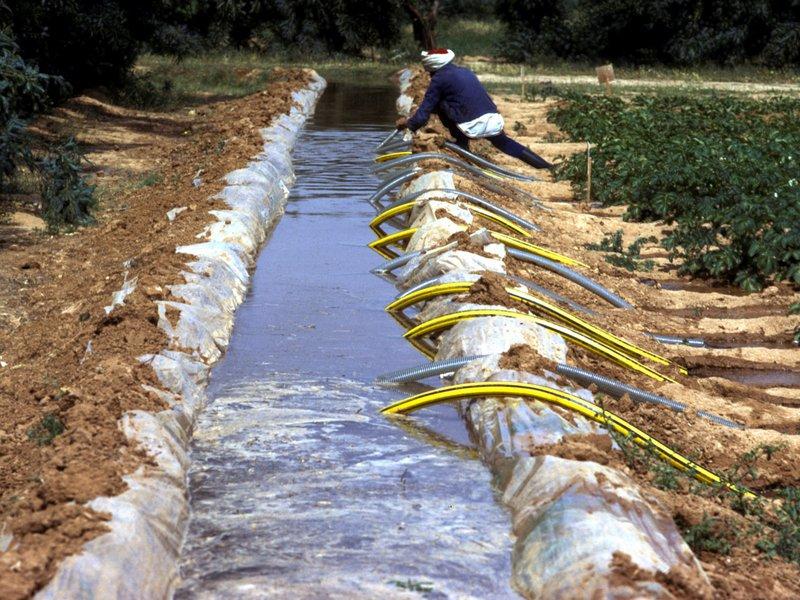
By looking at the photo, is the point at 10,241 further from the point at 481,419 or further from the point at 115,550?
the point at 115,550

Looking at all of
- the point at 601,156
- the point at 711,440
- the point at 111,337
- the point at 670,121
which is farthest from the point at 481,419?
the point at 670,121

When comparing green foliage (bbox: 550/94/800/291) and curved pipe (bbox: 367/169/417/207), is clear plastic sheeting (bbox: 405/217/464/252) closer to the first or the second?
green foliage (bbox: 550/94/800/291)

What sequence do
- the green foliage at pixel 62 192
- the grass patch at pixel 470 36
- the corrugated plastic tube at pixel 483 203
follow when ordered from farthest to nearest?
the grass patch at pixel 470 36, the green foliage at pixel 62 192, the corrugated plastic tube at pixel 483 203

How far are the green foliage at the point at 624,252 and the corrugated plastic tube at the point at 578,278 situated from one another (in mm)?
1168

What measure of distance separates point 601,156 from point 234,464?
348 inches

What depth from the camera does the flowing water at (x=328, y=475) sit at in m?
4.35

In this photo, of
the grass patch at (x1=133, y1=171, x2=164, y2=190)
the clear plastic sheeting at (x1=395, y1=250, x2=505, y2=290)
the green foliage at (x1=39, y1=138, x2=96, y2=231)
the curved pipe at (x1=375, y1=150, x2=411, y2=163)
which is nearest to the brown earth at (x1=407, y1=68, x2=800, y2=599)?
the clear plastic sheeting at (x1=395, y1=250, x2=505, y2=290)

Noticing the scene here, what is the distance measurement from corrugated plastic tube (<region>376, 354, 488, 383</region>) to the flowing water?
3.7 inches

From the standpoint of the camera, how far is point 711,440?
572 cm

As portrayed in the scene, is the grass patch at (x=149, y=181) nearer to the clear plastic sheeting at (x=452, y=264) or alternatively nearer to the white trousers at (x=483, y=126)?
the white trousers at (x=483, y=126)

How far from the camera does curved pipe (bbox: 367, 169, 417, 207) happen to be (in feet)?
37.3

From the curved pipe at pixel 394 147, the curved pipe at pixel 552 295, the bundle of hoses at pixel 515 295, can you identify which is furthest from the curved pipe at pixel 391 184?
the curved pipe at pixel 552 295

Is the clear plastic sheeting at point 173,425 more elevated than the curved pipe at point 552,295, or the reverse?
the clear plastic sheeting at point 173,425

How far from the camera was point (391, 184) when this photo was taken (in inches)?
448
